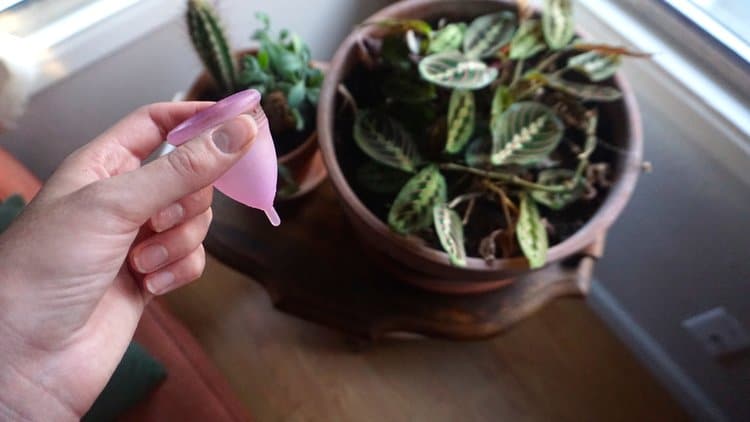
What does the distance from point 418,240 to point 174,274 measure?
32 cm

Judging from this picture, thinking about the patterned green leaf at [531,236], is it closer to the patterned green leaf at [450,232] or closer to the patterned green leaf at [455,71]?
the patterned green leaf at [450,232]

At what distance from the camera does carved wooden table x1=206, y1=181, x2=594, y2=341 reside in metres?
0.96

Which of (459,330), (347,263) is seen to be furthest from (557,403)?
(347,263)

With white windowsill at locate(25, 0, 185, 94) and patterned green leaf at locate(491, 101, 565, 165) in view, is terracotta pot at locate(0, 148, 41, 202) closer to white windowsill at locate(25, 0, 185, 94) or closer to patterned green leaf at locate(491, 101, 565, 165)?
white windowsill at locate(25, 0, 185, 94)

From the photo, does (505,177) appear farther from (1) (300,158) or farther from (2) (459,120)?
(1) (300,158)

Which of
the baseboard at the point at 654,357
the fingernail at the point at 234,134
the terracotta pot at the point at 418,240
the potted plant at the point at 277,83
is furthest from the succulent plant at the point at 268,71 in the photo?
the baseboard at the point at 654,357

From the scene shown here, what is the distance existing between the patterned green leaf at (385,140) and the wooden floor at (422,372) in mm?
627

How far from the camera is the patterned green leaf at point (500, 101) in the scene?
87cm

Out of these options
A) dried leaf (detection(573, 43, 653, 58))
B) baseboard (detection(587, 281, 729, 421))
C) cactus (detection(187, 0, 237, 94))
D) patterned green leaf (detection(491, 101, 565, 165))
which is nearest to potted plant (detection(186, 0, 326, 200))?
cactus (detection(187, 0, 237, 94))

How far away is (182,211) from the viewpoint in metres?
0.75

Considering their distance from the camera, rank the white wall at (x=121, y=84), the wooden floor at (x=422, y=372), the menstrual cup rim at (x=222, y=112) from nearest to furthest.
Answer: the menstrual cup rim at (x=222, y=112)
the white wall at (x=121, y=84)
the wooden floor at (x=422, y=372)

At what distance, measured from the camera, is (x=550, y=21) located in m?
0.91

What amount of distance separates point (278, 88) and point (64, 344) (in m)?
0.55

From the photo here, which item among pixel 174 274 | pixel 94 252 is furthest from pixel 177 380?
pixel 94 252
